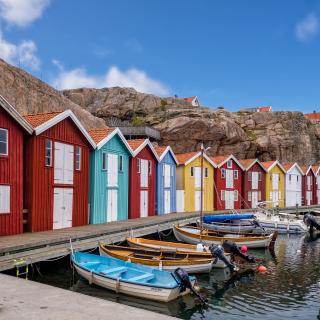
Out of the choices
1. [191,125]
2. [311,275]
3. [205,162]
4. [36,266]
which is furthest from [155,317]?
[191,125]

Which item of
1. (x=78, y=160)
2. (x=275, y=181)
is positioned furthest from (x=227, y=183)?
(x=78, y=160)

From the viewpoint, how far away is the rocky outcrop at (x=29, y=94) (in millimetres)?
59344


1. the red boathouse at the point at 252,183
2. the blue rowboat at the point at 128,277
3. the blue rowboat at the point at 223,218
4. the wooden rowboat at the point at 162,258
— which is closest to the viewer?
the blue rowboat at the point at 128,277

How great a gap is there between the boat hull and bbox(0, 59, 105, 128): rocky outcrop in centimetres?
4463

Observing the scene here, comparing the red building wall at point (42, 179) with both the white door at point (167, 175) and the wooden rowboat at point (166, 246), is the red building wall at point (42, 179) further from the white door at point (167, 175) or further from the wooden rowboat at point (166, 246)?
the white door at point (167, 175)

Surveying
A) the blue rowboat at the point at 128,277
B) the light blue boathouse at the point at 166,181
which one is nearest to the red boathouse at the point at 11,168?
the blue rowboat at the point at 128,277

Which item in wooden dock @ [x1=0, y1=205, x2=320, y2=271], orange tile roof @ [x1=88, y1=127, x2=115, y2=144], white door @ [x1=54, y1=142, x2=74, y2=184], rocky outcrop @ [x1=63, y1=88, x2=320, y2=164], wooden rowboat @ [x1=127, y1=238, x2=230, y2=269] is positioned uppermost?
rocky outcrop @ [x1=63, y1=88, x2=320, y2=164]

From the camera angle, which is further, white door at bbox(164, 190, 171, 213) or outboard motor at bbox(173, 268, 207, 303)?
white door at bbox(164, 190, 171, 213)

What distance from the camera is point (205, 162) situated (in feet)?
179

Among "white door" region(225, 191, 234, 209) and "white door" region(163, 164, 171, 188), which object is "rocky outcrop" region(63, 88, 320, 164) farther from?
"white door" region(163, 164, 171, 188)

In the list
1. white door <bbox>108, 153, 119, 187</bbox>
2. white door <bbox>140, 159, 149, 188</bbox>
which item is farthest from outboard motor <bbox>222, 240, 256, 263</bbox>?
white door <bbox>140, 159, 149, 188</bbox>

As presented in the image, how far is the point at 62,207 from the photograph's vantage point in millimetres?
29141

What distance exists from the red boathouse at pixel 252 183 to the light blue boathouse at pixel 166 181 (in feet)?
54.4

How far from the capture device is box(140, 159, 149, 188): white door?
137ft
